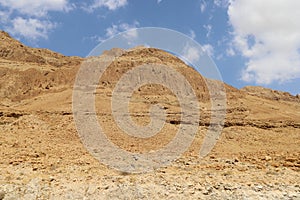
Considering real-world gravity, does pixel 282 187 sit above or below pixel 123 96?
below

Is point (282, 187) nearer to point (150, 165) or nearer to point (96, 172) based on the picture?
point (150, 165)

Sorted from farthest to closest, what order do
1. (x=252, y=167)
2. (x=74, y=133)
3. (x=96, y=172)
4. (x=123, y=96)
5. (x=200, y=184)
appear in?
(x=123, y=96)
(x=74, y=133)
(x=96, y=172)
(x=252, y=167)
(x=200, y=184)

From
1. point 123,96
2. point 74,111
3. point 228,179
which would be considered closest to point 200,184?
point 228,179

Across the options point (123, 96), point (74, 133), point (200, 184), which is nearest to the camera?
point (200, 184)

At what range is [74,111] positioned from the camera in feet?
90.2

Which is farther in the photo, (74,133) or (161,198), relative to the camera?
(74,133)

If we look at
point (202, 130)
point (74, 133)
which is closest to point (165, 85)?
point (202, 130)

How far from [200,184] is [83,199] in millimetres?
2939

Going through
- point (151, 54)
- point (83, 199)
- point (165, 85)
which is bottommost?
point (83, 199)

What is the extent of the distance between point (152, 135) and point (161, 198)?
14.8 metres

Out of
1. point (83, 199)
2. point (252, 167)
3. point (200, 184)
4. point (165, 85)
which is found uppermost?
point (165, 85)

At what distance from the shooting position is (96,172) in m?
10.7

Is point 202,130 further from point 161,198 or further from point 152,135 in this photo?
point 161,198

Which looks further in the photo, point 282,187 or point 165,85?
point 165,85
